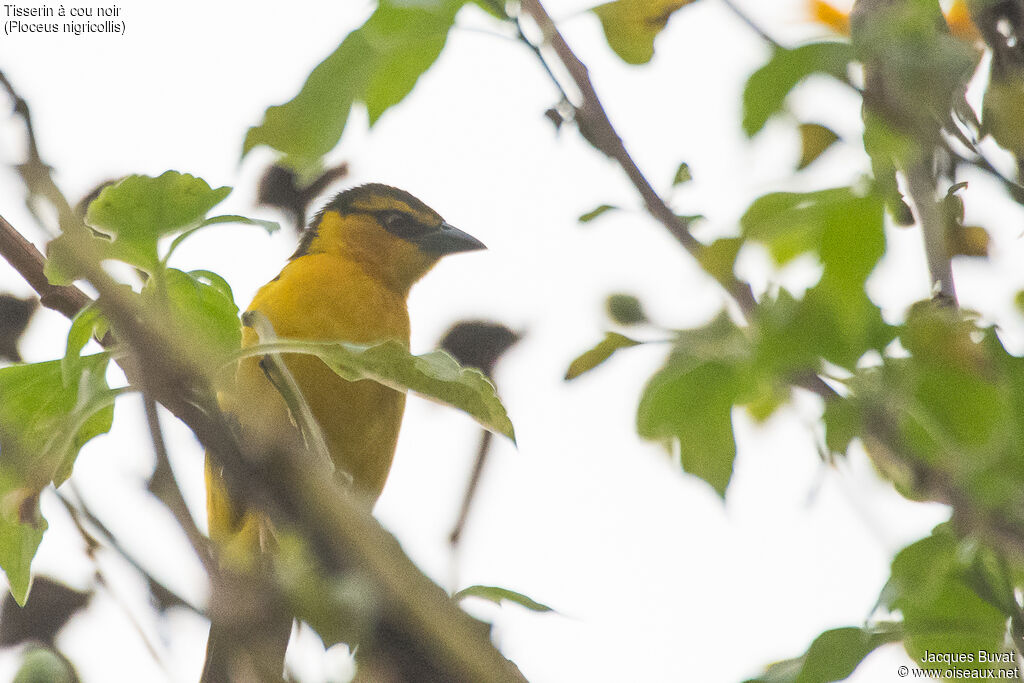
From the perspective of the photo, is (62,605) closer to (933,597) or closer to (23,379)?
(23,379)

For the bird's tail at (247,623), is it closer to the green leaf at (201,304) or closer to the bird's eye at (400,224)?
the green leaf at (201,304)

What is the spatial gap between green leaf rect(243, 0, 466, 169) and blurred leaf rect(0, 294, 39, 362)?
0.84 ft

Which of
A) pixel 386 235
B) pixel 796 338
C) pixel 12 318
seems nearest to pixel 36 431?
pixel 12 318

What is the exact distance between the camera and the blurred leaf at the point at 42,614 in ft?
3.00

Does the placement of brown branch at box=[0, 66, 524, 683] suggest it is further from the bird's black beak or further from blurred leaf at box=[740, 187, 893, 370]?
the bird's black beak

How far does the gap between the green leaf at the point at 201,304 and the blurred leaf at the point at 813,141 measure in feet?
2.08

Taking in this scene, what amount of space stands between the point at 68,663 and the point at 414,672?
1.25ft

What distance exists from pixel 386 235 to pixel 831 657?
3.29m

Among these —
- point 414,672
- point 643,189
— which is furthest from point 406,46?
point 414,672

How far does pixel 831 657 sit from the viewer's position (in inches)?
46.2

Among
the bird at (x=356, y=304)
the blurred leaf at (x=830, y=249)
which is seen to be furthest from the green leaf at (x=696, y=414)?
the bird at (x=356, y=304)

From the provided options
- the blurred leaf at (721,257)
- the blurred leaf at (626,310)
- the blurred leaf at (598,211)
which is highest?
the blurred leaf at (598,211)

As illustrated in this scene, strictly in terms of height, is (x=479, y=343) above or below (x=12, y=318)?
below

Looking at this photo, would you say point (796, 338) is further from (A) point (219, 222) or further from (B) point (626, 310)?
(A) point (219, 222)
